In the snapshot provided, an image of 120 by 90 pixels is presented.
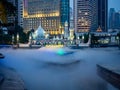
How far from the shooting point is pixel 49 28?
178 m

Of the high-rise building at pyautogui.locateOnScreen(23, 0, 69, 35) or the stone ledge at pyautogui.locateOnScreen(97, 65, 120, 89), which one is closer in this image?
the stone ledge at pyautogui.locateOnScreen(97, 65, 120, 89)

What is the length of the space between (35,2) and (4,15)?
→ 16846 cm

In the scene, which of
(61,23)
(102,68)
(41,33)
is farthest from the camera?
(61,23)

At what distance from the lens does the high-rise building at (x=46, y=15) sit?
577ft

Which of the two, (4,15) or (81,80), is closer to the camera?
(4,15)

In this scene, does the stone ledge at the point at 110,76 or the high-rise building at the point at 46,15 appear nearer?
the stone ledge at the point at 110,76

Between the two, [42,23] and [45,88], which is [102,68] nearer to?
[45,88]

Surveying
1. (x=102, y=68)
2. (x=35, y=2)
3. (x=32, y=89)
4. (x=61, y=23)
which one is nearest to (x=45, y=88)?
(x=32, y=89)

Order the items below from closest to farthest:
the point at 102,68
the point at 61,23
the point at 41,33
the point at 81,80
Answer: the point at 81,80 → the point at 102,68 → the point at 41,33 → the point at 61,23

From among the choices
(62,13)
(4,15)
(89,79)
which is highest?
(62,13)

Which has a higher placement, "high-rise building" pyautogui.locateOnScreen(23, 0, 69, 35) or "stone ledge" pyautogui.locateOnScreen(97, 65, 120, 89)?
"high-rise building" pyautogui.locateOnScreen(23, 0, 69, 35)

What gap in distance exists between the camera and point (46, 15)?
579 ft

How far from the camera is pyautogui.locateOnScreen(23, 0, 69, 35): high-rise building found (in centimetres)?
17588

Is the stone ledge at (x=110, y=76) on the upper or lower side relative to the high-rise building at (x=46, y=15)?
lower
